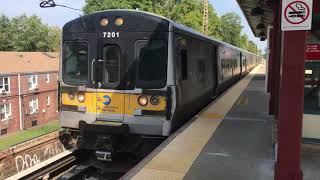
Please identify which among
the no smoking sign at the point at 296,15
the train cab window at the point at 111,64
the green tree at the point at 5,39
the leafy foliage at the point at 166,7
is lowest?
the train cab window at the point at 111,64

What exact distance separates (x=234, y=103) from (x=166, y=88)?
659 centimetres

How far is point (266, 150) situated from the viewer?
24.4 ft

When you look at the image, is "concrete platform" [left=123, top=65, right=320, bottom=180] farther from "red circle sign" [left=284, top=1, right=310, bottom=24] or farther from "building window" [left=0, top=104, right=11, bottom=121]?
"building window" [left=0, top=104, right=11, bottom=121]

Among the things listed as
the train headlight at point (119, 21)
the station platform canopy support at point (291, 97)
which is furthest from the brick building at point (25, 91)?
the station platform canopy support at point (291, 97)

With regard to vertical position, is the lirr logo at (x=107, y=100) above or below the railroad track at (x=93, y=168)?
above

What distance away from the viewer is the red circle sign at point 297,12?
4656mm

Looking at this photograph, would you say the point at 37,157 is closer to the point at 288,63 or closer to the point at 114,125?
the point at 114,125

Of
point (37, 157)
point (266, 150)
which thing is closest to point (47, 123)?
point (37, 157)

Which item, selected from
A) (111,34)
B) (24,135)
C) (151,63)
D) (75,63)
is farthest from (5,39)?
(151,63)

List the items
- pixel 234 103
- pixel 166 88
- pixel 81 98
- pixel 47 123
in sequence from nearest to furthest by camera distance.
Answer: pixel 166 88
pixel 81 98
pixel 234 103
pixel 47 123

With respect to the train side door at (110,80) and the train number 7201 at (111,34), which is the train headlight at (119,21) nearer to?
the train number 7201 at (111,34)

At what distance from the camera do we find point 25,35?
59.9 meters

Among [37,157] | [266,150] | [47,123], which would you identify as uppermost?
[266,150]

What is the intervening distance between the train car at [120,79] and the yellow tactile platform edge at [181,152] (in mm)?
423
